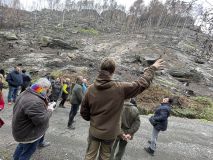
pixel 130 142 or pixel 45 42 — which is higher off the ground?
pixel 130 142

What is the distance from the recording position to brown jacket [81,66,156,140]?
3250 mm

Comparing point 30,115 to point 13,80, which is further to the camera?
point 13,80

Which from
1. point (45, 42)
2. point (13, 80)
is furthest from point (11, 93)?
point (45, 42)

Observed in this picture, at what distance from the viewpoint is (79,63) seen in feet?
75.0

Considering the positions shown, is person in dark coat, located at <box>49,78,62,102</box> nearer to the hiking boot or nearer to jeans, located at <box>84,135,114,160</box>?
the hiking boot

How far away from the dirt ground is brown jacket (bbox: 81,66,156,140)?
2.70m

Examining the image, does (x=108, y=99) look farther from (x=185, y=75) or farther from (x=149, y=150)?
(x=185, y=75)

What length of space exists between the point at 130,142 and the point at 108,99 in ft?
15.1

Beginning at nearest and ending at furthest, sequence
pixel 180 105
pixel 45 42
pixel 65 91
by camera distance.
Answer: pixel 65 91, pixel 180 105, pixel 45 42

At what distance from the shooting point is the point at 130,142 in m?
7.46

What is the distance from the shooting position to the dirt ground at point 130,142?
5.88m

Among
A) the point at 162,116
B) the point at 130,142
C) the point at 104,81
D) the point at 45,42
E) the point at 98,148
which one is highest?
the point at 104,81

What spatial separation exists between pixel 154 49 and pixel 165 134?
76.2 feet

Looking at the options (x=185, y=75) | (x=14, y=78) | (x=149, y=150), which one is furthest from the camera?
(x=185, y=75)
